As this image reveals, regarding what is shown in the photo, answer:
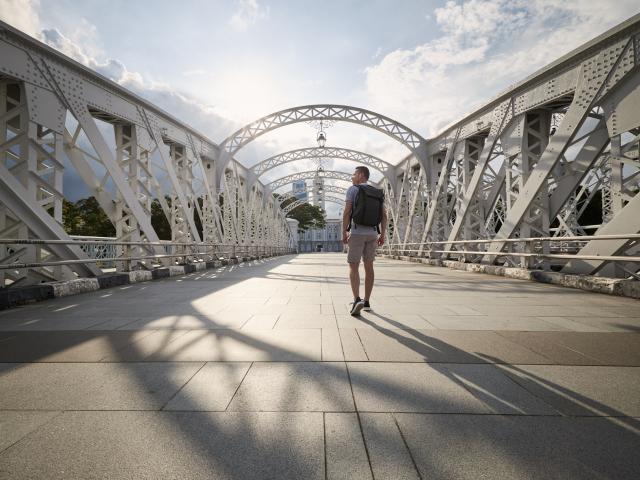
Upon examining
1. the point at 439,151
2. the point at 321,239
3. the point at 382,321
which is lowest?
the point at 321,239

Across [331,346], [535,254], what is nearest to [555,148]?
[535,254]

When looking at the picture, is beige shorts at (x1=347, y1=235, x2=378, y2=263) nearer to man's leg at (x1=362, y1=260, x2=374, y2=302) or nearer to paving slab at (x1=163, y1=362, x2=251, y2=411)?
man's leg at (x1=362, y1=260, x2=374, y2=302)

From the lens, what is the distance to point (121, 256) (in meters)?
8.73

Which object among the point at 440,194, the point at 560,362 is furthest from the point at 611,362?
the point at 440,194

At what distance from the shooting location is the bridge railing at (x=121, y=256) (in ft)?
16.6

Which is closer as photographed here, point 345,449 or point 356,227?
point 345,449

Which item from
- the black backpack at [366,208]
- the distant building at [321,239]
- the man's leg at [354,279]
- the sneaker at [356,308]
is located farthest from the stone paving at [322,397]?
the distant building at [321,239]

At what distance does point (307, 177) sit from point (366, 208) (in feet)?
89.0

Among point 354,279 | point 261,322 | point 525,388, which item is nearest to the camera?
point 525,388

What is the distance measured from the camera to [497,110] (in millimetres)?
9875

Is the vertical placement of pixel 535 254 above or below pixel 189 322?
above

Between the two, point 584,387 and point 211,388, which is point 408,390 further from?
point 211,388

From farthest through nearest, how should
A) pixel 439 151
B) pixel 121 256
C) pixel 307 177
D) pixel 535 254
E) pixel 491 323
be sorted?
pixel 307 177 → pixel 439 151 → pixel 121 256 → pixel 535 254 → pixel 491 323

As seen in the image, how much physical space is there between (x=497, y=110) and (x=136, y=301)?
11.3 m
